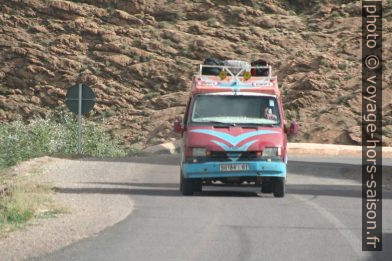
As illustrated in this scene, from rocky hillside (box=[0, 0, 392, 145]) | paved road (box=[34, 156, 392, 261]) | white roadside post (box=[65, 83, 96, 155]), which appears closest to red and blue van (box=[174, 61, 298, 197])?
paved road (box=[34, 156, 392, 261])

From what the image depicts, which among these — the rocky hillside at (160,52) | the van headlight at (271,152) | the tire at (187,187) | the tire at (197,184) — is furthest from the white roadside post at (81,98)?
the rocky hillside at (160,52)

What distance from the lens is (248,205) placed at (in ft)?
62.3

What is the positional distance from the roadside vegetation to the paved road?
143 centimetres

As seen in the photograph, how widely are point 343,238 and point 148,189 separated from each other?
9520mm

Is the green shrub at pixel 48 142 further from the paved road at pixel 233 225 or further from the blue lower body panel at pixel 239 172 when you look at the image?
the blue lower body panel at pixel 239 172

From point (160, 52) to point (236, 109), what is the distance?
45227mm

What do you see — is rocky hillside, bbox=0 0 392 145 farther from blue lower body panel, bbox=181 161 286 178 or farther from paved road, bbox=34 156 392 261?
blue lower body panel, bbox=181 161 286 178

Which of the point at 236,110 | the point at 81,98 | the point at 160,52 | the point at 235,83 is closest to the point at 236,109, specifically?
the point at 236,110

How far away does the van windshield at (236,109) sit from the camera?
2070 cm

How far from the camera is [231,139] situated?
20.2 metres

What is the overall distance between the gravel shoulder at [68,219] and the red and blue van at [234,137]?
163 cm

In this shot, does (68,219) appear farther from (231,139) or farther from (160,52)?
(160,52)

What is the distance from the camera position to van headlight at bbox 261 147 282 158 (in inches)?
801

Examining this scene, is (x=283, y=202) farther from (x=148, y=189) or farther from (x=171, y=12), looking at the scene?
(x=171, y=12)
